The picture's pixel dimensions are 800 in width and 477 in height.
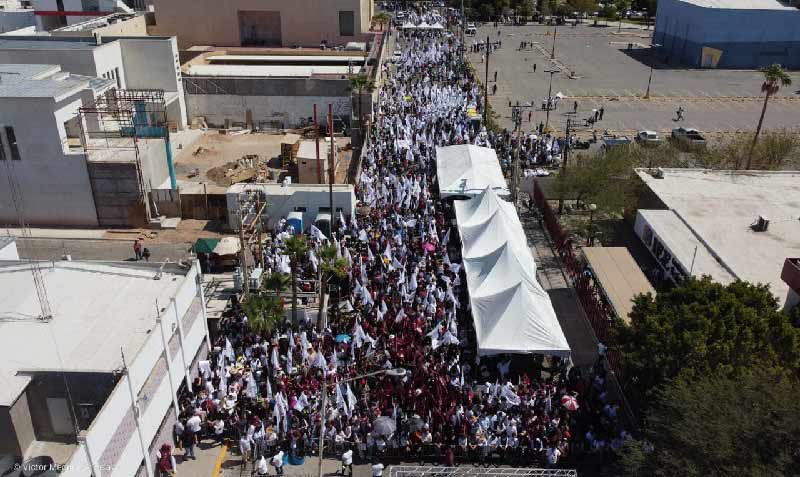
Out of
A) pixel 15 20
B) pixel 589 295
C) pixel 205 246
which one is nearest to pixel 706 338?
pixel 589 295

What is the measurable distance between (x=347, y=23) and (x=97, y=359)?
55237mm

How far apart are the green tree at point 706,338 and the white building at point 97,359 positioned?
12.7 meters

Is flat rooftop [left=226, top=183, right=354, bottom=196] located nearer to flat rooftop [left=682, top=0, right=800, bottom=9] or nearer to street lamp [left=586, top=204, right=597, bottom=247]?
street lamp [left=586, top=204, right=597, bottom=247]

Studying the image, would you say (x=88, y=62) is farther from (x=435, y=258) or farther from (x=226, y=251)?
(x=435, y=258)

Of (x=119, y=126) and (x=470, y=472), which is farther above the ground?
(x=119, y=126)

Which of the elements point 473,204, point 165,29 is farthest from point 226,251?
point 165,29

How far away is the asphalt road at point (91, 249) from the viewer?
2852 cm

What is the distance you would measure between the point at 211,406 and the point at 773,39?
7876 cm

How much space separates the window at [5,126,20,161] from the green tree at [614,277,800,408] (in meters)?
27.4

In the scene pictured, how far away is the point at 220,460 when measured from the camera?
17609 millimetres

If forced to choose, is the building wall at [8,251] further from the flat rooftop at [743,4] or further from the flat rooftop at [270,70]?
the flat rooftop at [743,4]

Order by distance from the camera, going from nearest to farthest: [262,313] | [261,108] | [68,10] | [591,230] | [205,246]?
[262,313] → [205,246] → [591,230] → [261,108] → [68,10]

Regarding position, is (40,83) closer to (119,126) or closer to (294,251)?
(119,126)

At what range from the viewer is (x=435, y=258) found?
1040 inches
